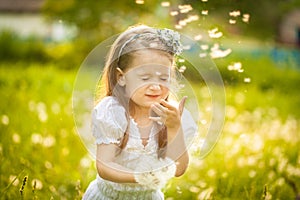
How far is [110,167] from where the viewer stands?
85.9 inches

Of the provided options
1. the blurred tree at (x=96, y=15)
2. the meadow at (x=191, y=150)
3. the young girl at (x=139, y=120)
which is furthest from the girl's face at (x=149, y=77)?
the blurred tree at (x=96, y=15)

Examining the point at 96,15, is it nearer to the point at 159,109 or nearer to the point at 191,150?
the point at 191,150

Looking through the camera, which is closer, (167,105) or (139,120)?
(167,105)

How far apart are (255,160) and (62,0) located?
29.4 feet

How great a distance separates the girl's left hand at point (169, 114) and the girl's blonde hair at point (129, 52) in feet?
0.44

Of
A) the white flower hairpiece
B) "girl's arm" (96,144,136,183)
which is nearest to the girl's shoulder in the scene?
"girl's arm" (96,144,136,183)

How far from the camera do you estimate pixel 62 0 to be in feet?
40.5

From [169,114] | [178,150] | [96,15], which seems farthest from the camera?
[96,15]

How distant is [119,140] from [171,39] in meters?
0.39

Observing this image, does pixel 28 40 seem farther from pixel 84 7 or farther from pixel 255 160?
pixel 255 160

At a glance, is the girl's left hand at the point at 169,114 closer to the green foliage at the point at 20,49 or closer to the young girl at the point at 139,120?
the young girl at the point at 139,120

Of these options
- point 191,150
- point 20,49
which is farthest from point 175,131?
point 20,49

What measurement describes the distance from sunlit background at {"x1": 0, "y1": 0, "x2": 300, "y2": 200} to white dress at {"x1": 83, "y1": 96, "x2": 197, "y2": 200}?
0.20 meters

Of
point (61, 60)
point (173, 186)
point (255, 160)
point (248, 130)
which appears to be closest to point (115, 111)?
point (173, 186)
